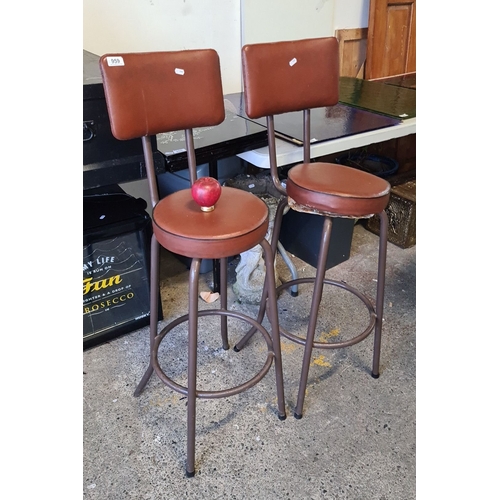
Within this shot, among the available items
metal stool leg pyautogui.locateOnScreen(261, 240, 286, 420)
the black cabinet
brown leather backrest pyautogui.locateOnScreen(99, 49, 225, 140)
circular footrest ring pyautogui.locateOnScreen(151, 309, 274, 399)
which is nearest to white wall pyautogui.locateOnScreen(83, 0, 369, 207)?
the black cabinet

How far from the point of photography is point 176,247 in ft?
3.94

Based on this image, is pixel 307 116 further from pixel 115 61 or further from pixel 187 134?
pixel 115 61

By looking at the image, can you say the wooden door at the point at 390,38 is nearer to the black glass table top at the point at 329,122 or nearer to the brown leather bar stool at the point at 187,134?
the black glass table top at the point at 329,122

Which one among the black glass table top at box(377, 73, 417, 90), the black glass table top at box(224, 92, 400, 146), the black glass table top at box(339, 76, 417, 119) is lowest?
the black glass table top at box(224, 92, 400, 146)

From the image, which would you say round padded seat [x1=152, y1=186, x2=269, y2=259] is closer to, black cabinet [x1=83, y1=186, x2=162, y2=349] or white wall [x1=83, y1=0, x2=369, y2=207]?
black cabinet [x1=83, y1=186, x2=162, y2=349]

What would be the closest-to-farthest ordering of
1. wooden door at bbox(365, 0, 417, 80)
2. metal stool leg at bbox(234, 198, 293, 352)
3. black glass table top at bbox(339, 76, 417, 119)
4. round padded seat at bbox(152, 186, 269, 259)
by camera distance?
round padded seat at bbox(152, 186, 269, 259), metal stool leg at bbox(234, 198, 293, 352), black glass table top at bbox(339, 76, 417, 119), wooden door at bbox(365, 0, 417, 80)

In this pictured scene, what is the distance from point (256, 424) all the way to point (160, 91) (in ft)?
3.51

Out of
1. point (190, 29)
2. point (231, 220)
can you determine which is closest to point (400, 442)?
point (231, 220)


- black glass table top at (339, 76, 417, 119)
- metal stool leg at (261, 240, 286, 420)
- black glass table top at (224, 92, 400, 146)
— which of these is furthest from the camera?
black glass table top at (339, 76, 417, 119)

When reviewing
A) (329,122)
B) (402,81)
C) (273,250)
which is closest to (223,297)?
(273,250)

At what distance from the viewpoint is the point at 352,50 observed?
2895mm

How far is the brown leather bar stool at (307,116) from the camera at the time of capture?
1377 millimetres

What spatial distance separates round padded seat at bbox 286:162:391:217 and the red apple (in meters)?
0.31

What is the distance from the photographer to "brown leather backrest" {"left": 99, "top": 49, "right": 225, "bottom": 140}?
4.02 ft
